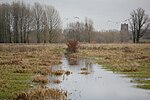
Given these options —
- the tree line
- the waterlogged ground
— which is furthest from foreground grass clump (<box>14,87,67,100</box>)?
the tree line

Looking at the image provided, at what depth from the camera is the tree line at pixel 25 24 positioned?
90938 millimetres

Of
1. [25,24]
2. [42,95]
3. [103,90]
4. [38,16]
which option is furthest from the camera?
[38,16]

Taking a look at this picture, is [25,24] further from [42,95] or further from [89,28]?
[42,95]

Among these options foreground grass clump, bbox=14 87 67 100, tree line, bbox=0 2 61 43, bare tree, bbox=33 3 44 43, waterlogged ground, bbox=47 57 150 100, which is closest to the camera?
foreground grass clump, bbox=14 87 67 100

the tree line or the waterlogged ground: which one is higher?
the tree line

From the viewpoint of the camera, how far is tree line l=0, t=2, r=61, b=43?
298 feet

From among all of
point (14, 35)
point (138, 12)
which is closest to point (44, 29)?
point (14, 35)

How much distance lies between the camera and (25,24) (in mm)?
93000

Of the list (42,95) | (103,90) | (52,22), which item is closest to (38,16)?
(52,22)

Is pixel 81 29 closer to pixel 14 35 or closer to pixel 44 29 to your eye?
pixel 44 29

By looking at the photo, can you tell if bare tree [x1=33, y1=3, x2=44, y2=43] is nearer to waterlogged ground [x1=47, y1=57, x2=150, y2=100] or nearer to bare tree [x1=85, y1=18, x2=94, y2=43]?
bare tree [x1=85, y1=18, x2=94, y2=43]

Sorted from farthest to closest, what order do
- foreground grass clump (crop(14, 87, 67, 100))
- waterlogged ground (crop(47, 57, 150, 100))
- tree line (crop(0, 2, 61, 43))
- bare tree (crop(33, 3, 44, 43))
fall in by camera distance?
bare tree (crop(33, 3, 44, 43))
tree line (crop(0, 2, 61, 43))
waterlogged ground (crop(47, 57, 150, 100))
foreground grass clump (crop(14, 87, 67, 100))

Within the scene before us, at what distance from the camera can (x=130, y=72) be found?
926 inches

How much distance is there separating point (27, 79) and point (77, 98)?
21.4 ft
